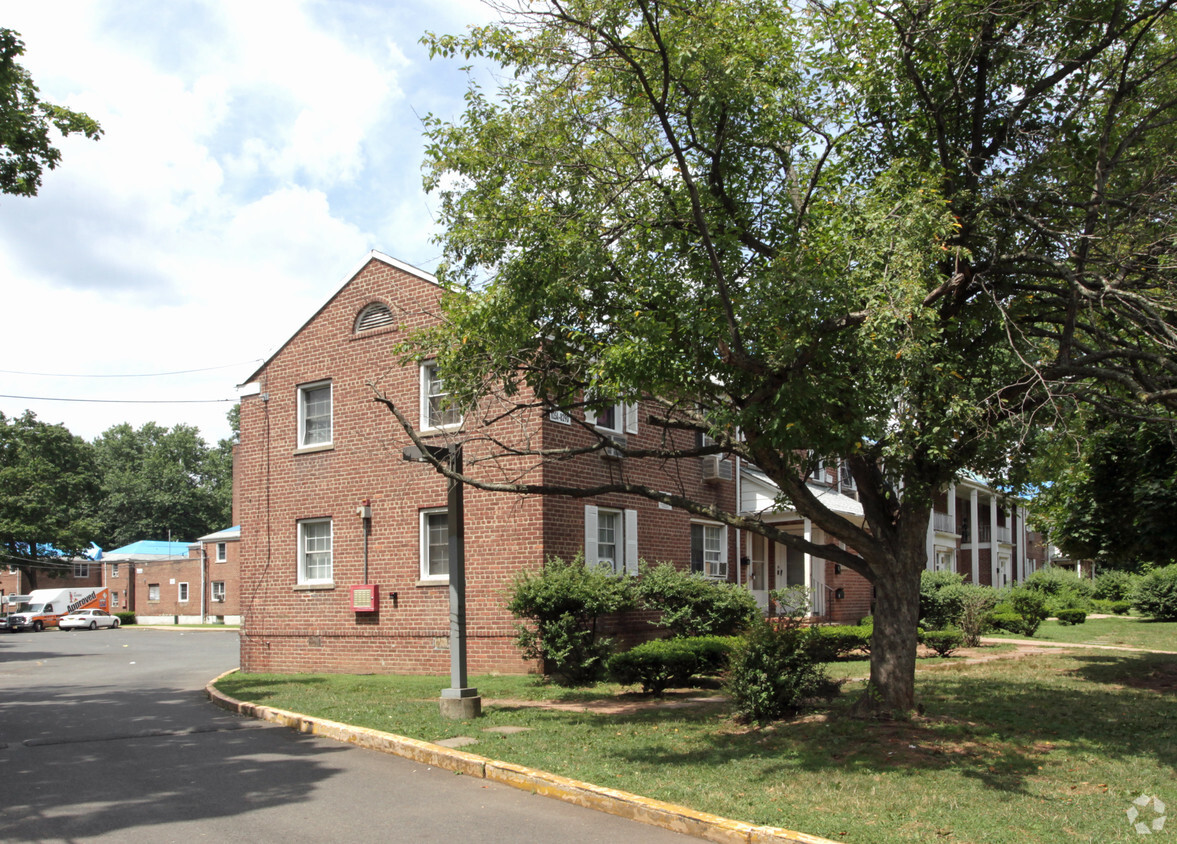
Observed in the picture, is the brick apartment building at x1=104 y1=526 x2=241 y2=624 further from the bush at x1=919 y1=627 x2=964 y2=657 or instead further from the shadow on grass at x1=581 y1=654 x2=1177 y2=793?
the shadow on grass at x1=581 y1=654 x2=1177 y2=793

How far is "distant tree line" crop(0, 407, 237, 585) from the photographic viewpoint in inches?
2429

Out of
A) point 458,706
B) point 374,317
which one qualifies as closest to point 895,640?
point 458,706

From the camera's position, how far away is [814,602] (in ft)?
86.8

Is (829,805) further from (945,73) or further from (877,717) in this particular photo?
(945,73)

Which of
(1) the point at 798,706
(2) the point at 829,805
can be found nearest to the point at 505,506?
(1) the point at 798,706

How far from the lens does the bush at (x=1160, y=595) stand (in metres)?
31.4

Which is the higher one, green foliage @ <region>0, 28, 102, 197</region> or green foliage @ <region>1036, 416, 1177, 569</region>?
green foliage @ <region>0, 28, 102, 197</region>

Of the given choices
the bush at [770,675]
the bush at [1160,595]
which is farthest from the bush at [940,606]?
the bush at [1160,595]

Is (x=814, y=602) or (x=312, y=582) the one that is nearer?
(x=312, y=582)

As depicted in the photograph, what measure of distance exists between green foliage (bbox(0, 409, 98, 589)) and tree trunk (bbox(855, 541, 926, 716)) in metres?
64.0

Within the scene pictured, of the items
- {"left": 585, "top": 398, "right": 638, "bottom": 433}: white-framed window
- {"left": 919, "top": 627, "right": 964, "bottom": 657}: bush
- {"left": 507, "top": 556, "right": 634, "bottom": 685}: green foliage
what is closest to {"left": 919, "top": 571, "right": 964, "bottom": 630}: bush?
{"left": 919, "top": 627, "right": 964, "bottom": 657}: bush

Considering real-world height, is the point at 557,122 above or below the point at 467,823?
above

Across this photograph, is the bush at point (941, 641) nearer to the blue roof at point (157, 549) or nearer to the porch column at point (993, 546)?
the porch column at point (993, 546)

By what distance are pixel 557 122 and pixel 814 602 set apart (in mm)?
19344
